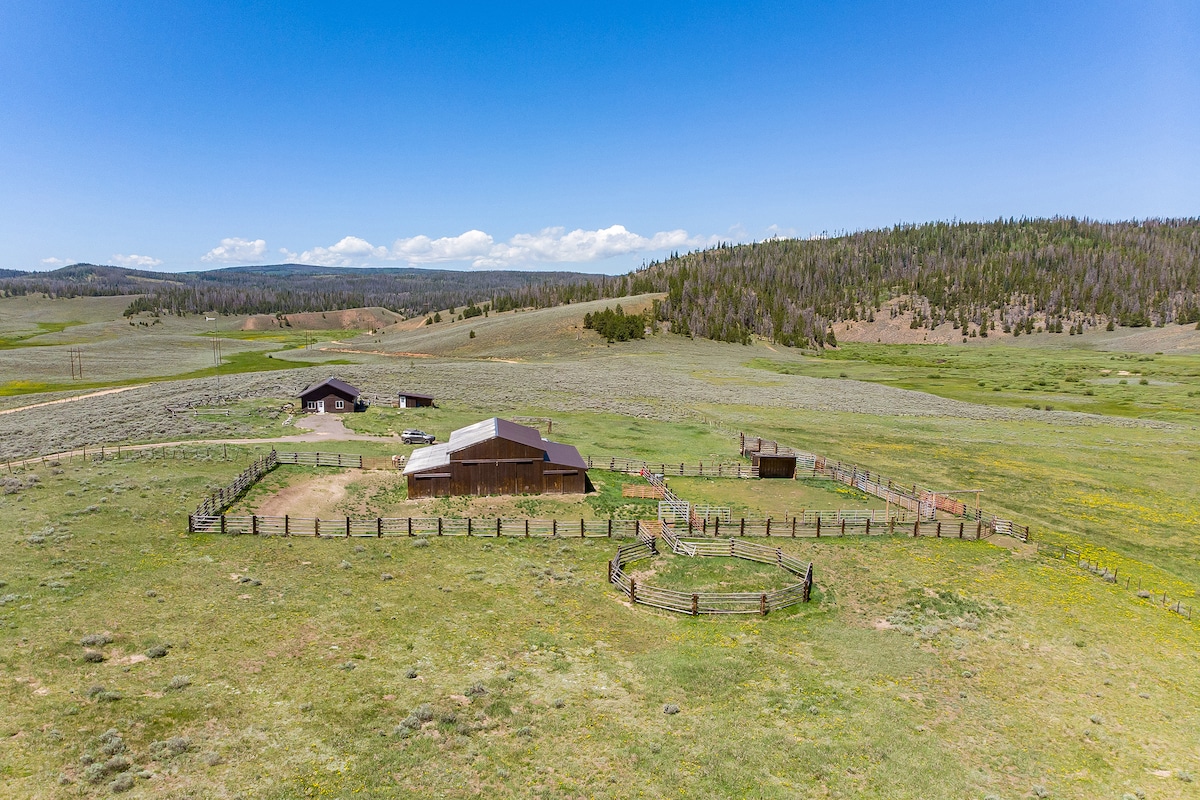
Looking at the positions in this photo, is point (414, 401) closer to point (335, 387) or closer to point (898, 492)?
point (335, 387)

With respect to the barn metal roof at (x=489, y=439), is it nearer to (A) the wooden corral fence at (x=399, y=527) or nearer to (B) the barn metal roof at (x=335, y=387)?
(A) the wooden corral fence at (x=399, y=527)

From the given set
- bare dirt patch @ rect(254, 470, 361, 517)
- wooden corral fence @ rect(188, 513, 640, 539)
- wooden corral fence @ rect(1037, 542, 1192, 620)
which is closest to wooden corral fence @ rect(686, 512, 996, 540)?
wooden corral fence @ rect(1037, 542, 1192, 620)

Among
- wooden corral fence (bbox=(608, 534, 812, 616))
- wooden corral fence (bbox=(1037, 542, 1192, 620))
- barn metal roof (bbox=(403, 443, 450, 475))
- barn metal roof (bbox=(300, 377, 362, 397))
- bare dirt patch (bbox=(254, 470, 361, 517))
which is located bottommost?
wooden corral fence (bbox=(1037, 542, 1192, 620))

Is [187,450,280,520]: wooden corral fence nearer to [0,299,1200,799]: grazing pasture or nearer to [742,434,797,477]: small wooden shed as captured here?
[0,299,1200,799]: grazing pasture

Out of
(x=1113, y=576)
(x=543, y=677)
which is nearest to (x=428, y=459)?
(x=543, y=677)

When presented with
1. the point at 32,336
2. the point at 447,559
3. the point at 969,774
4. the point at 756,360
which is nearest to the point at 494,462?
the point at 447,559

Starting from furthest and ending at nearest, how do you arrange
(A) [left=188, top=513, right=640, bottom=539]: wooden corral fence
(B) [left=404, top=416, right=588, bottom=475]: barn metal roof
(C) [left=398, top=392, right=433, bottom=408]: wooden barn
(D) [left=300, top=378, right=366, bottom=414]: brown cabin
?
(C) [left=398, top=392, right=433, bottom=408]: wooden barn < (D) [left=300, top=378, right=366, bottom=414]: brown cabin < (B) [left=404, top=416, right=588, bottom=475]: barn metal roof < (A) [left=188, top=513, right=640, bottom=539]: wooden corral fence

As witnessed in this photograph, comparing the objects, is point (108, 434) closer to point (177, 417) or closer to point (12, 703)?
point (177, 417)
